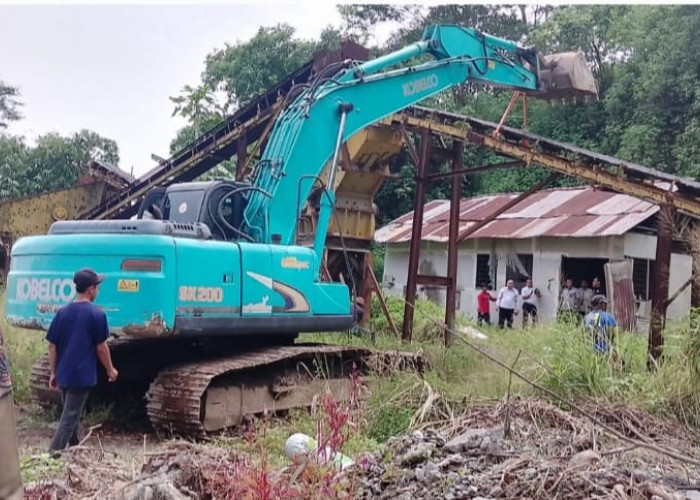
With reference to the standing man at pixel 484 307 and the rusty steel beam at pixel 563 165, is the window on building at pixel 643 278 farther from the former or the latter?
the rusty steel beam at pixel 563 165

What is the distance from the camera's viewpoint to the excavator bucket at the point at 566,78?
10250mm

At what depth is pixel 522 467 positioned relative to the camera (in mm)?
4512

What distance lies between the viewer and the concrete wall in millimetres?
17297

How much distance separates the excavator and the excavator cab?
13 mm

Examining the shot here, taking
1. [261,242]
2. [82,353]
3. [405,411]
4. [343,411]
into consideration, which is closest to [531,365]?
[405,411]

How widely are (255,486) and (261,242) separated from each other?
464 cm

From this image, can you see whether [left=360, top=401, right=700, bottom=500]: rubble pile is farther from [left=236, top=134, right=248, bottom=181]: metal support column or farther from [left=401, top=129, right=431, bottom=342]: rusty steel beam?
[left=236, top=134, right=248, bottom=181]: metal support column

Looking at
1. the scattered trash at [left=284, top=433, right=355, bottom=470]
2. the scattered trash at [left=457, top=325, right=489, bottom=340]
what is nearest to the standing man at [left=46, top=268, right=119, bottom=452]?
the scattered trash at [left=284, top=433, right=355, bottom=470]

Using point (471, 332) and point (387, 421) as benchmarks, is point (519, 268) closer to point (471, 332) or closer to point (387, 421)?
point (471, 332)

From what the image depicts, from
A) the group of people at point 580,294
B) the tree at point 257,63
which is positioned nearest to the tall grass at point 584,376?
the group of people at point 580,294

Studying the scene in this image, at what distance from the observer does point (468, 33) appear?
10.4m

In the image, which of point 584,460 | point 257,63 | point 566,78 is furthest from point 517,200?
point 257,63

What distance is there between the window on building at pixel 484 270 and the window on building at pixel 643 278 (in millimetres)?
3713

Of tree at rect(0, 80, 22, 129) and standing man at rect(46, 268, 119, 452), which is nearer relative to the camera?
standing man at rect(46, 268, 119, 452)
